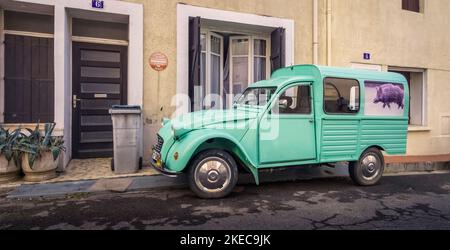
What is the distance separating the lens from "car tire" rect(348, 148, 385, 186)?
5.73 m

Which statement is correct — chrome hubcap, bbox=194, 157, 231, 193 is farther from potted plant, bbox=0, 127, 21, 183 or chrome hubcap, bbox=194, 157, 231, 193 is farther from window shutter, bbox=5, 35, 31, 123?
window shutter, bbox=5, 35, 31, 123

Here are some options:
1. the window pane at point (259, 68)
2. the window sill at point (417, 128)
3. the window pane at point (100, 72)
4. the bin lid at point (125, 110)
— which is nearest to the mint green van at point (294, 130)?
the bin lid at point (125, 110)

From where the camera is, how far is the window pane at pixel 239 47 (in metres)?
8.56

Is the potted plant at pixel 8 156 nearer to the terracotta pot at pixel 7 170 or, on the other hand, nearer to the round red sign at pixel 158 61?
the terracotta pot at pixel 7 170

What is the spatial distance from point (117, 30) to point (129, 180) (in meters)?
3.84

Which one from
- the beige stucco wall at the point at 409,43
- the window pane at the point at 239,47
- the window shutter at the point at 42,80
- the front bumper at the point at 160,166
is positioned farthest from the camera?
the beige stucco wall at the point at 409,43

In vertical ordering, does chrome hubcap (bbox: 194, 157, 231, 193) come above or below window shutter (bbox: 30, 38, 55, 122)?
below

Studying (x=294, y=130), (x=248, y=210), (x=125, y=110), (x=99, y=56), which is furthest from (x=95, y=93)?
(x=248, y=210)

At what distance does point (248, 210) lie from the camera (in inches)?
166

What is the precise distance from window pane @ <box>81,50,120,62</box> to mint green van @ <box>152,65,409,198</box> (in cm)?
312

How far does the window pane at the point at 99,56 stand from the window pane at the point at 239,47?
3044 millimetres

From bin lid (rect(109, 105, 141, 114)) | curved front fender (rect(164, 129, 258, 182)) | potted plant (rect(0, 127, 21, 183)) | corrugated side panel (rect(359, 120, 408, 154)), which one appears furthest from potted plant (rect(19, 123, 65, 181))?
corrugated side panel (rect(359, 120, 408, 154))
